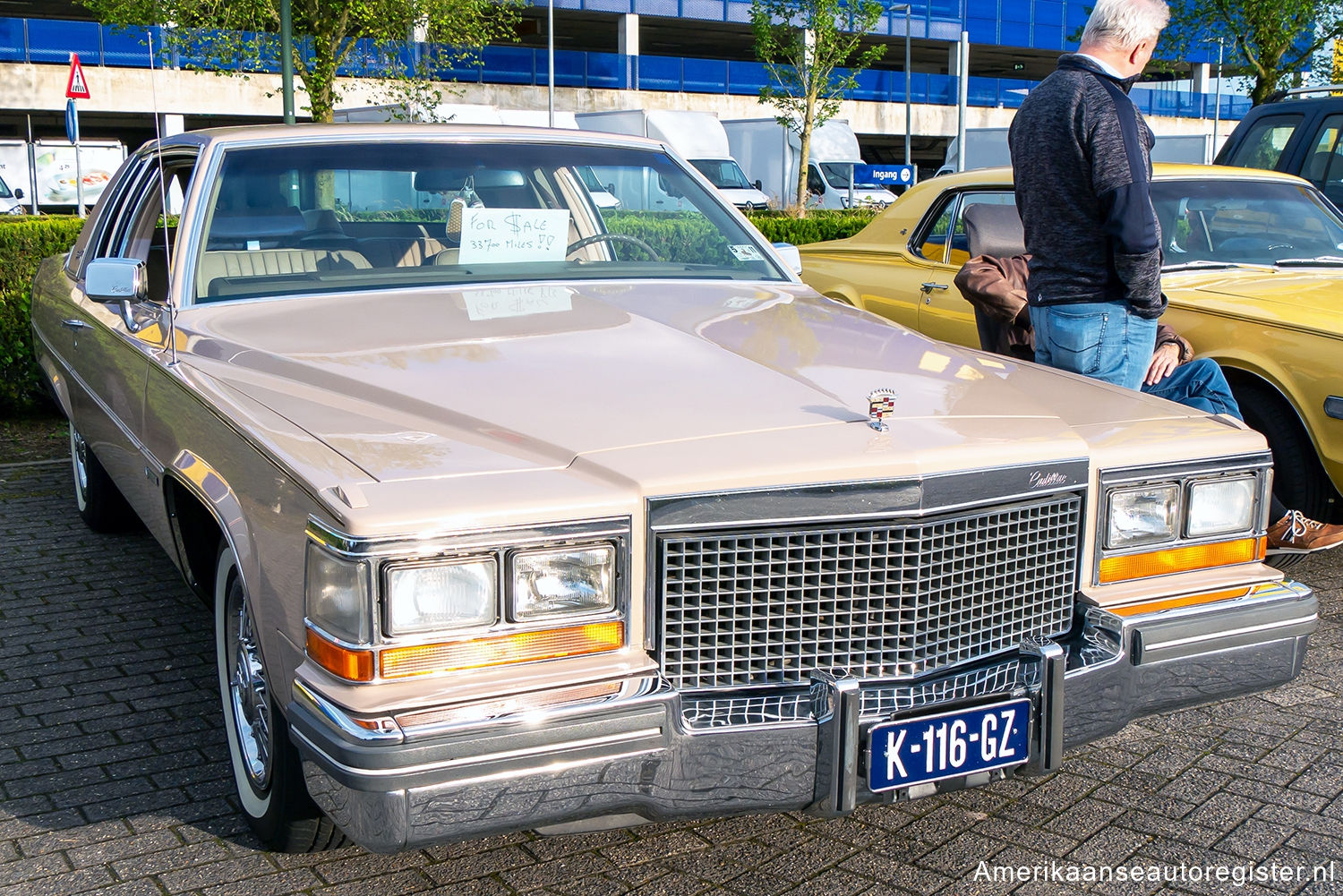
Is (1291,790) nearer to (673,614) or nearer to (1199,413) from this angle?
(1199,413)

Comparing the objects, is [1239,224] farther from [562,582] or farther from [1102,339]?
[562,582]

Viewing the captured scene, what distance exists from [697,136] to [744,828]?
28.4 metres

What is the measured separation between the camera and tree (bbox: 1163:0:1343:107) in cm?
1850

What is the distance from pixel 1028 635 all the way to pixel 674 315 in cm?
134

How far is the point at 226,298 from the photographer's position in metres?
3.69

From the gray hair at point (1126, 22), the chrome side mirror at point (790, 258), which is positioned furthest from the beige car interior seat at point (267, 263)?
the gray hair at point (1126, 22)

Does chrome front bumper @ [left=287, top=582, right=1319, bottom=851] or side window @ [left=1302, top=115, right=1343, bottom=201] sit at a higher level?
side window @ [left=1302, top=115, right=1343, bottom=201]

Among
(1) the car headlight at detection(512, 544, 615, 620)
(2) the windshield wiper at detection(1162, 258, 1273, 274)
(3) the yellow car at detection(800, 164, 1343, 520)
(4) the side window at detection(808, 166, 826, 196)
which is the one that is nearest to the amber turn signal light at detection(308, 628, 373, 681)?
(1) the car headlight at detection(512, 544, 615, 620)

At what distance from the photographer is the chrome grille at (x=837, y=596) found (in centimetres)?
240

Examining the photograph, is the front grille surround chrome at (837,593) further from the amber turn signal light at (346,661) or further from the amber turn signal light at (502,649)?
the amber turn signal light at (346,661)

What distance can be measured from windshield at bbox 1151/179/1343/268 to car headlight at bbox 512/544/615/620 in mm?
4209

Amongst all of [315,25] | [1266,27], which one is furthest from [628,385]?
[1266,27]

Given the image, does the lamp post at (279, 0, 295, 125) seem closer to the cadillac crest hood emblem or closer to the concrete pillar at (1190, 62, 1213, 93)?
the cadillac crest hood emblem

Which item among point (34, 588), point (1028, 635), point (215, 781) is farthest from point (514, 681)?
point (34, 588)
